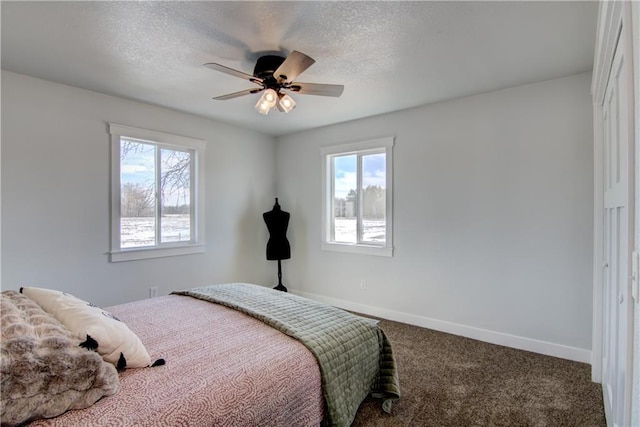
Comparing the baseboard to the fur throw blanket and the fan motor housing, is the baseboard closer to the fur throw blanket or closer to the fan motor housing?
the fan motor housing

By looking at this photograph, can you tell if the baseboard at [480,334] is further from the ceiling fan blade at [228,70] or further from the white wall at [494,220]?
the ceiling fan blade at [228,70]

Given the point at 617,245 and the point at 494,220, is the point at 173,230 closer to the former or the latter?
the point at 494,220

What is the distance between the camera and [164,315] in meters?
2.02

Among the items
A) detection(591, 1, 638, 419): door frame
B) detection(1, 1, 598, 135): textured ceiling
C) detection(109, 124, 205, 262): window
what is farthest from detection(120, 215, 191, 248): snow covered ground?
detection(591, 1, 638, 419): door frame

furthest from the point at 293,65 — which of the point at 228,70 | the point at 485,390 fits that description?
the point at 485,390

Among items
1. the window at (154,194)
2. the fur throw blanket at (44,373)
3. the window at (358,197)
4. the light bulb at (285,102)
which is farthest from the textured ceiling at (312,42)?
the fur throw blanket at (44,373)

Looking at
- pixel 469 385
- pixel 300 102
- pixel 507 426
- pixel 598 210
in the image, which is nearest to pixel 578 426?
pixel 507 426

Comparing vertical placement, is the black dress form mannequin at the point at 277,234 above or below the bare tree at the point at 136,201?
below

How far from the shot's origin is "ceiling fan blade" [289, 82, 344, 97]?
89.1 inches

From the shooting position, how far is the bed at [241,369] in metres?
1.11

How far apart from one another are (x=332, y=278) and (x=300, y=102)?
7.55 feet

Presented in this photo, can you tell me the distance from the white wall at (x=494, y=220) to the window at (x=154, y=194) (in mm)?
2011

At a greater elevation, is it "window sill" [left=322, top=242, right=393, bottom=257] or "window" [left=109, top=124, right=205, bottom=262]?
"window" [left=109, top=124, right=205, bottom=262]

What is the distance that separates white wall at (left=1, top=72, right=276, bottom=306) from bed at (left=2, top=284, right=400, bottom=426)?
4.14 ft
